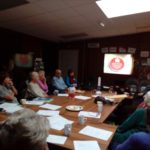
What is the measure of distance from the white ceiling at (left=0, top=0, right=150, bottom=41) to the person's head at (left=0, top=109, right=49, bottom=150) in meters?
2.57

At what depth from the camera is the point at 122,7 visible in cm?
350

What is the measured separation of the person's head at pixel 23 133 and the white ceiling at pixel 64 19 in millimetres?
2570

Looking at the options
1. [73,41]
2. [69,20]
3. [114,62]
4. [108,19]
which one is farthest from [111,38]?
[69,20]

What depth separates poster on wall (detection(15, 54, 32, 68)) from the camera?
510cm

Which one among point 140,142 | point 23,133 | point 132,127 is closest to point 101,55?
point 132,127

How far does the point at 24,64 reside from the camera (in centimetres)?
534

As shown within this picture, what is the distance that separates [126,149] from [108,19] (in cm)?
338

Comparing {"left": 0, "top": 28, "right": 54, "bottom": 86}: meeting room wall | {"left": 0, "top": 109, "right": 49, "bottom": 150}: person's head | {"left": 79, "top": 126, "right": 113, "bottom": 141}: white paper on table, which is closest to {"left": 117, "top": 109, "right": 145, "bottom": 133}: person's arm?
{"left": 79, "top": 126, "right": 113, "bottom": 141}: white paper on table

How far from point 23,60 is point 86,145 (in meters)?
4.27

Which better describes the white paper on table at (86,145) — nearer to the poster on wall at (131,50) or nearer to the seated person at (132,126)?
the seated person at (132,126)

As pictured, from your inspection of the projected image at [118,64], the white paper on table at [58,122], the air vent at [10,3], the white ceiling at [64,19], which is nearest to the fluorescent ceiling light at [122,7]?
the white ceiling at [64,19]

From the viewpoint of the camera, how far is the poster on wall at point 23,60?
16.7ft

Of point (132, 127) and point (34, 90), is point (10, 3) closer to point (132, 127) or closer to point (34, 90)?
point (34, 90)

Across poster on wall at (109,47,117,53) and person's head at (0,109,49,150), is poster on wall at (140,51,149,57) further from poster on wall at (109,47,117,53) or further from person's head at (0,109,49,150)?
person's head at (0,109,49,150)
